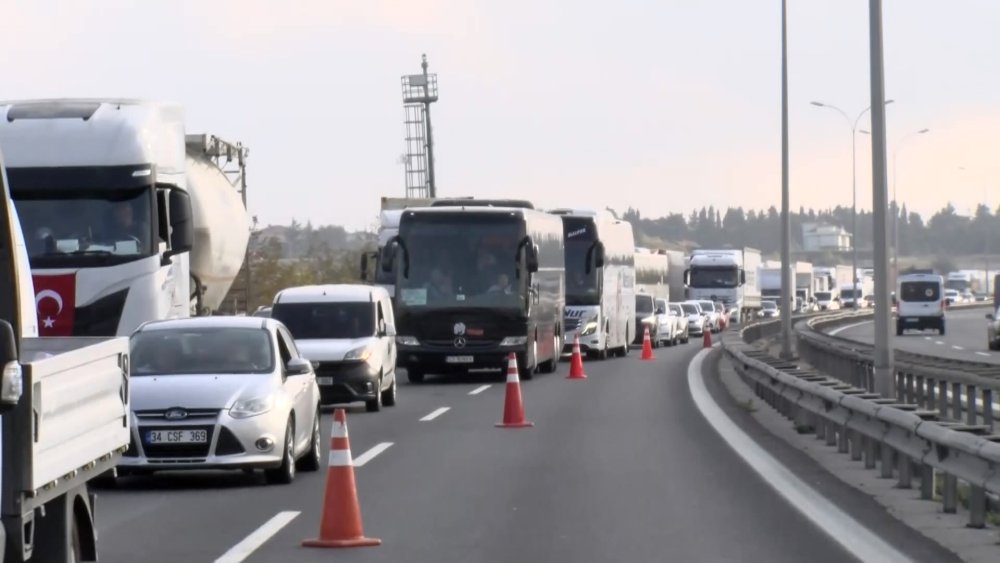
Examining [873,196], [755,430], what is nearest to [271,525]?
[755,430]

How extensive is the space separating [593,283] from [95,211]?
2578 centimetres

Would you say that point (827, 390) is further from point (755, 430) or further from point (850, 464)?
point (755, 430)

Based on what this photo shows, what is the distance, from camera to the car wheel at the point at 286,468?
15.6 metres

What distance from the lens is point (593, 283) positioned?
45500mm

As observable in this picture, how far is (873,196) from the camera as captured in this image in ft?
72.3

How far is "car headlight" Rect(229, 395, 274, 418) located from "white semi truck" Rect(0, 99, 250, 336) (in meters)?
5.23

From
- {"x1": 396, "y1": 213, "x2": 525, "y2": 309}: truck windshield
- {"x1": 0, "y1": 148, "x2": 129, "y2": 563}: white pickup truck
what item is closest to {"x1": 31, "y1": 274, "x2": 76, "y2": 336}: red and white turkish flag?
{"x1": 0, "y1": 148, "x2": 129, "y2": 563}: white pickup truck

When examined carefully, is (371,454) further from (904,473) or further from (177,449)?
(904,473)

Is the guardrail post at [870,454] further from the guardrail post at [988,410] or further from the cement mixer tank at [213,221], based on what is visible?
the cement mixer tank at [213,221]

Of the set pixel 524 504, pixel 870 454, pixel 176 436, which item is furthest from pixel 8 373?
pixel 870 454

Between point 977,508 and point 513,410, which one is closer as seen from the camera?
point 977,508

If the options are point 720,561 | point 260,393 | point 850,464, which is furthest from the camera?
point 850,464

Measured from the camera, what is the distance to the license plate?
15.1 meters

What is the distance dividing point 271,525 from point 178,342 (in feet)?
14.2
